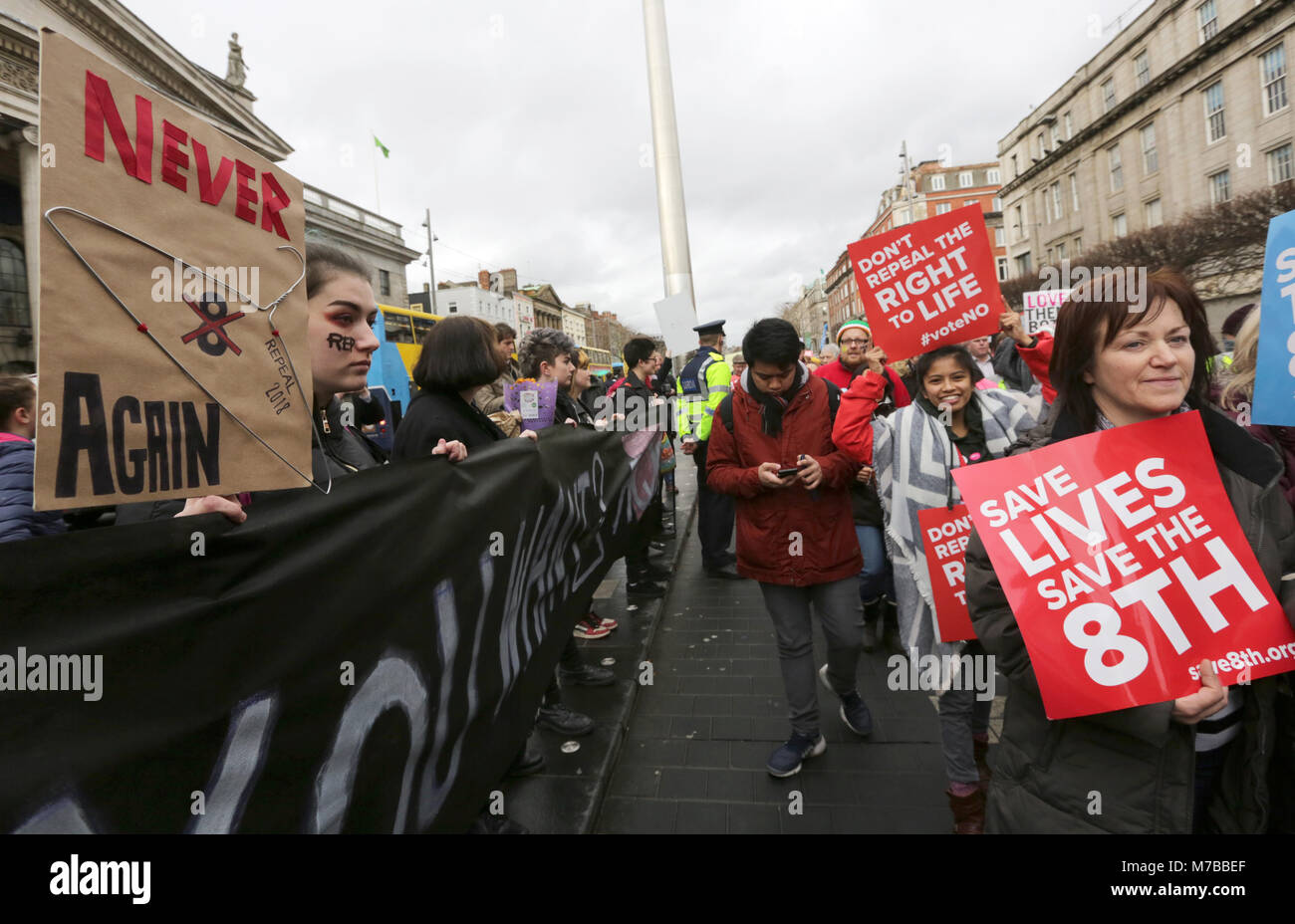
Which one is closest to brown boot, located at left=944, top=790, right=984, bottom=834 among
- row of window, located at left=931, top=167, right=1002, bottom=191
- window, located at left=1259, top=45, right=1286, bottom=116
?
window, located at left=1259, top=45, right=1286, bottom=116

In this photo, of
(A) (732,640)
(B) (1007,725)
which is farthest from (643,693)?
(B) (1007,725)

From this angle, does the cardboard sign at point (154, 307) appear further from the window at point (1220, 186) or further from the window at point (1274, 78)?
the window at point (1220, 186)

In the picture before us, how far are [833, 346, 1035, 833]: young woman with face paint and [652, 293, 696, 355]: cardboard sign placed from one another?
14.8 feet

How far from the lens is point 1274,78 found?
2414cm

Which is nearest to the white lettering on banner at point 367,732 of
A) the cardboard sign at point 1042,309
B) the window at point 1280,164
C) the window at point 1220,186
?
the cardboard sign at point 1042,309

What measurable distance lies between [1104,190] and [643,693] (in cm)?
4264

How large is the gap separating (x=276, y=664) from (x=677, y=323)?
6.44m

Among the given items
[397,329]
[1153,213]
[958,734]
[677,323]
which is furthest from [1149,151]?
[958,734]

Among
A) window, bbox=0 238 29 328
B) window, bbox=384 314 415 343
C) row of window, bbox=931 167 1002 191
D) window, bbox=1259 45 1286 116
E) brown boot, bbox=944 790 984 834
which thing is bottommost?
brown boot, bbox=944 790 984 834

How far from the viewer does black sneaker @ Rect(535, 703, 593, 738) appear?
3199mm

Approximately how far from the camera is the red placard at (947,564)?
8.29ft

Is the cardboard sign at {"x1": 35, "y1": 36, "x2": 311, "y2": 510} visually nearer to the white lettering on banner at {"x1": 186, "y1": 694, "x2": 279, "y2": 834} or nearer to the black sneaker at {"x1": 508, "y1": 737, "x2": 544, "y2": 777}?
the white lettering on banner at {"x1": 186, "y1": 694, "x2": 279, "y2": 834}
